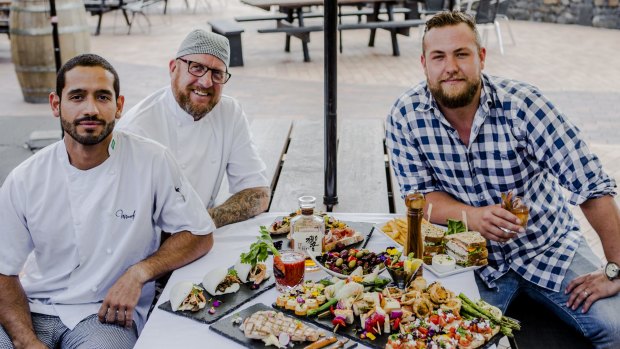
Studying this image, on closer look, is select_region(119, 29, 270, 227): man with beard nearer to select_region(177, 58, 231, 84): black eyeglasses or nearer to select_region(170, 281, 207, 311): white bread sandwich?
select_region(177, 58, 231, 84): black eyeglasses

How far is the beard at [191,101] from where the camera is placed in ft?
9.99

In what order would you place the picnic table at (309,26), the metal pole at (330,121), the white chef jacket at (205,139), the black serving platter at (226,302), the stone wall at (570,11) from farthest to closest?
the stone wall at (570,11)
the picnic table at (309,26)
the metal pole at (330,121)
the white chef jacket at (205,139)
the black serving platter at (226,302)

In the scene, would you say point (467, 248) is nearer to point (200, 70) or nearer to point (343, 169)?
point (200, 70)

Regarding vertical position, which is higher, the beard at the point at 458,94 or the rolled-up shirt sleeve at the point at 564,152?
the beard at the point at 458,94

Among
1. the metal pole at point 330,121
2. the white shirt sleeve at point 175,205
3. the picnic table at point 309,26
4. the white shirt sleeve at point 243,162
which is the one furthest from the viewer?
the picnic table at point 309,26

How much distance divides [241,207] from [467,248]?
101 cm

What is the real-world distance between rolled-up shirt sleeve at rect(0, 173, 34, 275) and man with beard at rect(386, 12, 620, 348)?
146 centimetres

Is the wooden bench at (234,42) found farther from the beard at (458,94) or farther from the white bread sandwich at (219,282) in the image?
the white bread sandwich at (219,282)

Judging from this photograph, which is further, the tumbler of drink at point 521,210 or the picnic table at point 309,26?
the picnic table at point 309,26

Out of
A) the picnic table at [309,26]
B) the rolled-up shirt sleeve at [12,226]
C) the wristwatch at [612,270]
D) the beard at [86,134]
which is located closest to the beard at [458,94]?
the wristwatch at [612,270]

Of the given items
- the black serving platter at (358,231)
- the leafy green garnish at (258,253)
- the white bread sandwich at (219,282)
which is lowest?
the black serving platter at (358,231)

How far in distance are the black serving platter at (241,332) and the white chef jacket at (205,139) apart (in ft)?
3.62

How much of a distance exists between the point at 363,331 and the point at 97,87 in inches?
50.3

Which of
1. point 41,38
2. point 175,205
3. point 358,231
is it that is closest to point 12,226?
point 175,205
